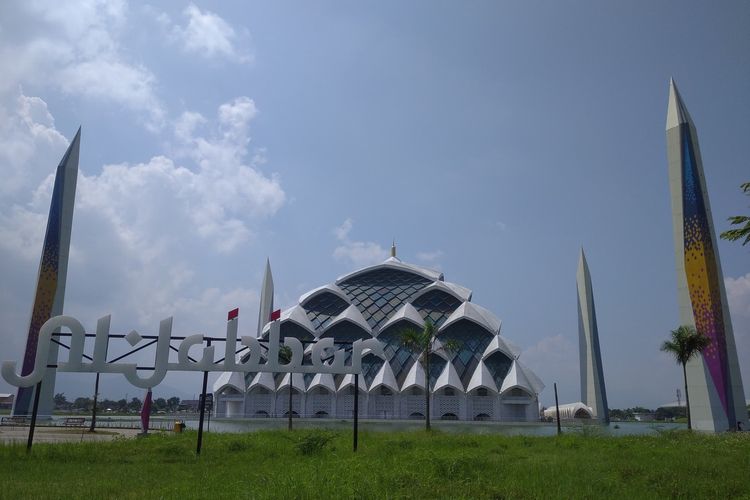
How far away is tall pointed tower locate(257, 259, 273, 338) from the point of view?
86500 mm

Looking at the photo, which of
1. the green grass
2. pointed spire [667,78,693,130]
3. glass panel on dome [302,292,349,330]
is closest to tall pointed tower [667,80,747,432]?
pointed spire [667,78,693,130]

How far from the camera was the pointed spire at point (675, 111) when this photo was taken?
157 ft

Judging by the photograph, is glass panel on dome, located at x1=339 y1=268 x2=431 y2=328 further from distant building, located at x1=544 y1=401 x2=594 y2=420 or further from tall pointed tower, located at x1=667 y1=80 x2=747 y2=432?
tall pointed tower, located at x1=667 y1=80 x2=747 y2=432

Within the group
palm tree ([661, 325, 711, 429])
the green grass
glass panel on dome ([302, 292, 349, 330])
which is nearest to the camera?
the green grass

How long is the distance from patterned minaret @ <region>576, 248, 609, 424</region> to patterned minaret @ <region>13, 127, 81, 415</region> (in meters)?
55.3

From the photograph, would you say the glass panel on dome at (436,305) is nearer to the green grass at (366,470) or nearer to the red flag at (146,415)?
the red flag at (146,415)

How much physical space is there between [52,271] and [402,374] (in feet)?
126

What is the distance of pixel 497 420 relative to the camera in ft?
208

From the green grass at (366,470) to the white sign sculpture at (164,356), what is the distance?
7.84 feet

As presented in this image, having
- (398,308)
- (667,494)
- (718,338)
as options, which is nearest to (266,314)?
Answer: (398,308)

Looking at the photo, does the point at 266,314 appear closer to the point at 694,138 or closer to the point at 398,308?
the point at 398,308

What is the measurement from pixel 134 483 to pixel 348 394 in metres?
56.7

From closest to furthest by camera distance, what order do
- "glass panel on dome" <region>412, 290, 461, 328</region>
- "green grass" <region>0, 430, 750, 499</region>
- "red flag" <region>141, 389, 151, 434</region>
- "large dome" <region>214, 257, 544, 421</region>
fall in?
"green grass" <region>0, 430, 750, 499</region> → "red flag" <region>141, 389, 151, 434</region> → "large dome" <region>214, 257, 544, 421</region> → "glass panel on dome" <region>412, 290, 461, 328</region>

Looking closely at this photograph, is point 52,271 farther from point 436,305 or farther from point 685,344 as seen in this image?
point 685,344
